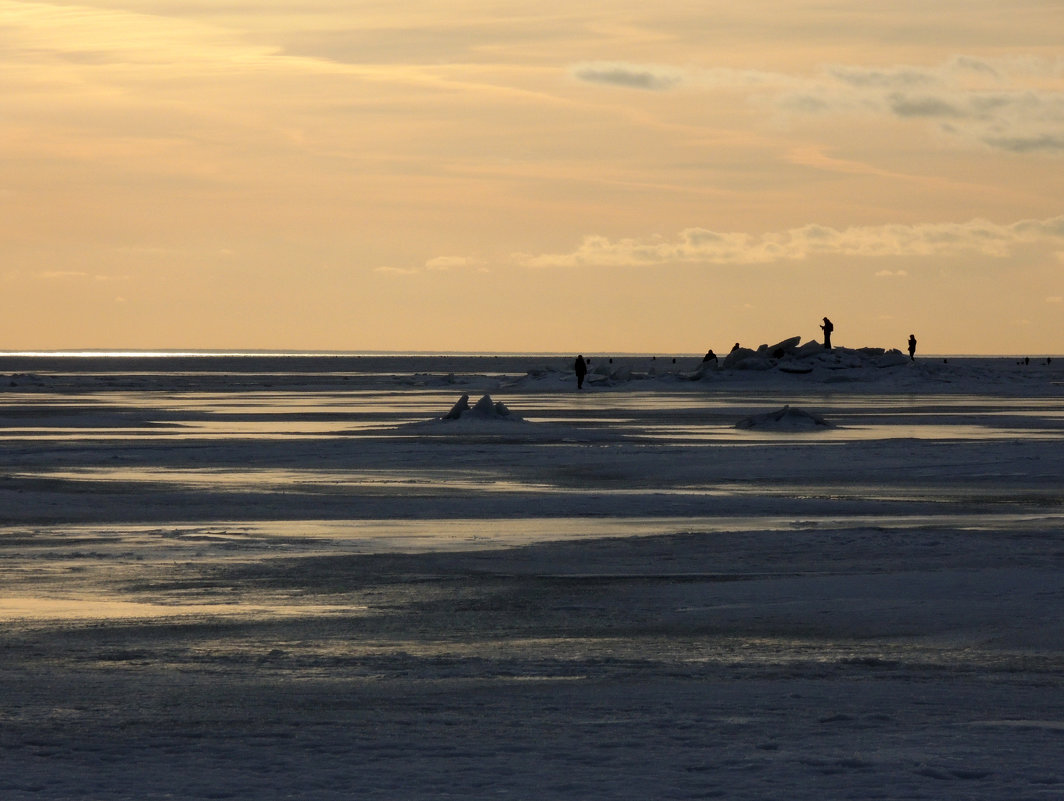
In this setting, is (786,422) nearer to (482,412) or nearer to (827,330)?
(482,412)

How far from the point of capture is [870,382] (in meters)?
77.3

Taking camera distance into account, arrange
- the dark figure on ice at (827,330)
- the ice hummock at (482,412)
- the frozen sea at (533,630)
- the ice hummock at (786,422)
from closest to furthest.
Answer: the frozen sea at (533,630), the ice hummock at (786,422), the ice hummock at (482,412), the dark figure on ice at (827,330)

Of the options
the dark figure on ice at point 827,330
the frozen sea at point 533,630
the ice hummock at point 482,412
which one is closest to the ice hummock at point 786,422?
the ice hummock at point 482,412

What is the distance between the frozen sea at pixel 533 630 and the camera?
23.6 ft

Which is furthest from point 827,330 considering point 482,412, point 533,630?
point 533,630

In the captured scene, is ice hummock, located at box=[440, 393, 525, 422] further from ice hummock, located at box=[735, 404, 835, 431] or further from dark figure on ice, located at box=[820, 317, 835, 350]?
dark figure on ice, located at box=[820, 317, 835, 350]

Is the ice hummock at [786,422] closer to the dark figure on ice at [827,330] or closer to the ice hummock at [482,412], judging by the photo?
the ice hummock at [482,412]

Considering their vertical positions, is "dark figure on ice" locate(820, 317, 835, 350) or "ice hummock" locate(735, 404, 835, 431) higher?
"dark figure on ice" locate(820, 317, 835, 350)

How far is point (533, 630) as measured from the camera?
1072 centimetres

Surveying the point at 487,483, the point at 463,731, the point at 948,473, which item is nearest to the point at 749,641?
the point at 463,731

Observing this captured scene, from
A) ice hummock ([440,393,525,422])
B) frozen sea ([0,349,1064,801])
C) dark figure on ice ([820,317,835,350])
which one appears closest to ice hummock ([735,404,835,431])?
ice hummock ([440,393,525,422])

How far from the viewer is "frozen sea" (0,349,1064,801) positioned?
7.18m

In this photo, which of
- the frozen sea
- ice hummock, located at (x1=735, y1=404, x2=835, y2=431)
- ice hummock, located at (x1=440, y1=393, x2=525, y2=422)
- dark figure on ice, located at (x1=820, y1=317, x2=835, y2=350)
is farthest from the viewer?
dark figure on ice, located at (x1=820, y1=317, x2=835, y2=350)

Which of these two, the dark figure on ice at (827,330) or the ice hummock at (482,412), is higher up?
the dark figure on ice at (827,330)
